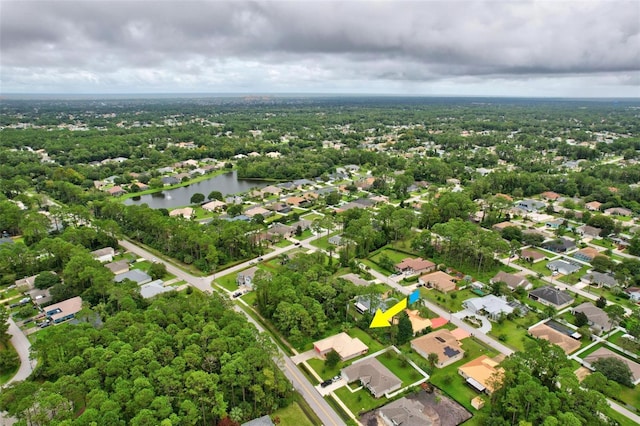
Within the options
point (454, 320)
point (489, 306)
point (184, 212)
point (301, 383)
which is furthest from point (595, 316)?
point (184, 212)

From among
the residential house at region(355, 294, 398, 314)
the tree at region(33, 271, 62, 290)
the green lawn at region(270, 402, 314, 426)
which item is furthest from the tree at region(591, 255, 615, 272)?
the tree at region(33, 271, 62, 290)

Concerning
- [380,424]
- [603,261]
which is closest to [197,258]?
[380,424]

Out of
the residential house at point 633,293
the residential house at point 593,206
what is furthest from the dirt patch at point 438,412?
the residential house at point 593,206

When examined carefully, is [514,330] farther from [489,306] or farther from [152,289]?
[152,289]

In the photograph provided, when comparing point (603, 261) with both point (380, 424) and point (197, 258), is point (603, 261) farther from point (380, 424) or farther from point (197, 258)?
point (197, 258)

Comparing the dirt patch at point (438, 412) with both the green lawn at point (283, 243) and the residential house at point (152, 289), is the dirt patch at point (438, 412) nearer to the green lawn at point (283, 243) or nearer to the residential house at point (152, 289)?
the residential house at point (152, 289)

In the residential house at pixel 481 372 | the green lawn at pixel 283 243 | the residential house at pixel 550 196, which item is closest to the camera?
the residential house at pixel 481 372
